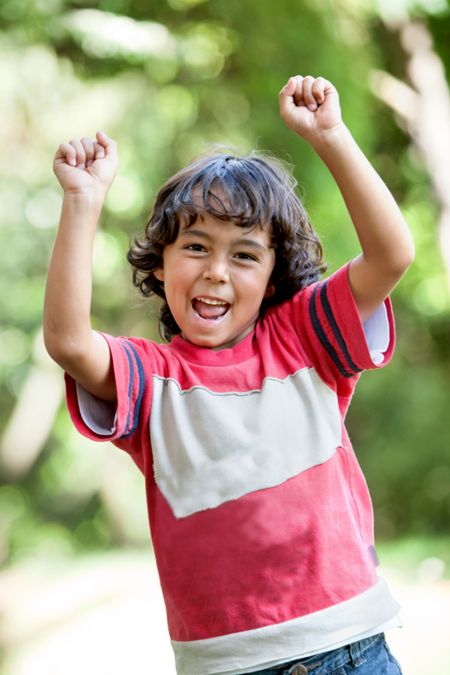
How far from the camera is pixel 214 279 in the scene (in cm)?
169

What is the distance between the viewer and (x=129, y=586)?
5852 millimetres

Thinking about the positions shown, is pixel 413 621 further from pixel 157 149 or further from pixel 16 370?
pixel 16 370

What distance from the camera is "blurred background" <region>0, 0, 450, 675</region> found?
16.5 feet

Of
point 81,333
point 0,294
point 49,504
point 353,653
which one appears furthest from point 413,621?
point 49,504

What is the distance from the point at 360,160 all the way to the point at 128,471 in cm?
661

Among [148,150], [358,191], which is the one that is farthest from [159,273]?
Result: [148,150]

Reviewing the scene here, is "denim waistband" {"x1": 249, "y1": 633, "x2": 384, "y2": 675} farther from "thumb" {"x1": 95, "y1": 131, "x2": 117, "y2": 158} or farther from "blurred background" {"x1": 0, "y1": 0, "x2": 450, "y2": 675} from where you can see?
"blurred background" {"x1": 0, "y1": 0, "x2": 450, "y2": 675}

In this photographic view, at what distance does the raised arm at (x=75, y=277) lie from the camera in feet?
5.11

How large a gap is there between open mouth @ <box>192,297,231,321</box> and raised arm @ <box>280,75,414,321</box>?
21 cm

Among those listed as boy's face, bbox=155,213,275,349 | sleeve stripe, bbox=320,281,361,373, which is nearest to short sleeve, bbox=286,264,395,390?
sleeve stripe, bbox=320,281,361,373

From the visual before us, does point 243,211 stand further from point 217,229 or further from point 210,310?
point 210,310

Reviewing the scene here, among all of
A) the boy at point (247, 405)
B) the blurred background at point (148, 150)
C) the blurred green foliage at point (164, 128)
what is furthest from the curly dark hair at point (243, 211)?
the blurred background at point (148, 150)

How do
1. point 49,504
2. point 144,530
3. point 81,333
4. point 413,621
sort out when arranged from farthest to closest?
point 49,504 < point 144,530 < point 413,621 < point 81,333

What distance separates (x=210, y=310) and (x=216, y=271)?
0.07 m
